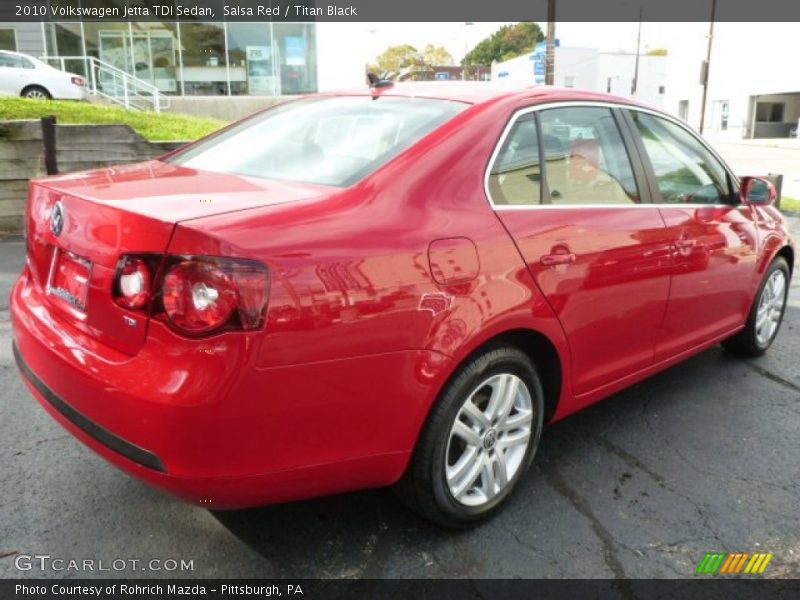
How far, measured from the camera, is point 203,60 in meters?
22.4

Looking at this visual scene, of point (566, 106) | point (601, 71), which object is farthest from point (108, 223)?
point (601, 71)

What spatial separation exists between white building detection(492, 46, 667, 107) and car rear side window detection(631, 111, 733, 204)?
5682cm

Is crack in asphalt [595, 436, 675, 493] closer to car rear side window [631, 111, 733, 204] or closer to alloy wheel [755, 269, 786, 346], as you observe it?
car rear side window [631, 111, 733, 204]

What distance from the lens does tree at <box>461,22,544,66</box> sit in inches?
4220

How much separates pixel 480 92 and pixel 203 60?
21755 millimetres

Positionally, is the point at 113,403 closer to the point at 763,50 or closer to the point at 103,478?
the point at 103,478

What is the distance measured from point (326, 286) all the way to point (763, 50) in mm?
56619

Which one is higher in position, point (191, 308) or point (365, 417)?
point (191, 308)

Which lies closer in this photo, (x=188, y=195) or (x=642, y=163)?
(x=188, y=195)

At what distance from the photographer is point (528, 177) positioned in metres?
2.75

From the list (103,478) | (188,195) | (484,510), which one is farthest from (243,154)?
(484,510)

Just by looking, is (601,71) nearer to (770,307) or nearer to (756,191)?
(770,307)

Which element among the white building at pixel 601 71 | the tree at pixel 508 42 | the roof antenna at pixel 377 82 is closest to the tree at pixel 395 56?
the white building at pixel 601 71

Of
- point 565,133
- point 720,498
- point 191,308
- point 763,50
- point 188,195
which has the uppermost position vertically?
point 763,50
